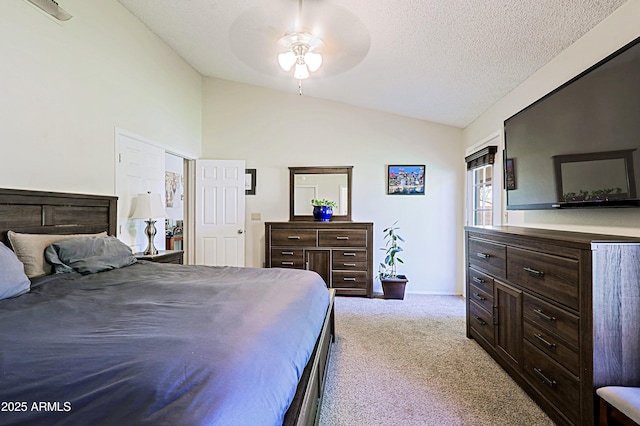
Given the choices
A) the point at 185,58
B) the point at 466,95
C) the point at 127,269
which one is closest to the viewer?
the point at 127,269

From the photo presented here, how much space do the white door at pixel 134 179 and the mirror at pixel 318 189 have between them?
72.4 inches

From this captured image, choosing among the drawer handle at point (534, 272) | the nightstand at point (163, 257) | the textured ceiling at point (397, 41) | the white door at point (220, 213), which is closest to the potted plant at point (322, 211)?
the white door at point (220, 213)

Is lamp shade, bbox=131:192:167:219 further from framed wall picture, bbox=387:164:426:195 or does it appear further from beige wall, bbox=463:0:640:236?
beige wall, bbox=463:0:640:236

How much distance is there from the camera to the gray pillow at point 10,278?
1635mm

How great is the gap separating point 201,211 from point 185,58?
2.18m

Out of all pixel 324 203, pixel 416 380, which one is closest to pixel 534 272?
pixel 416 380

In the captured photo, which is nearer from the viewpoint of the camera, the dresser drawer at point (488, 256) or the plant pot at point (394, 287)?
the dresser drawer at point (488, 256)

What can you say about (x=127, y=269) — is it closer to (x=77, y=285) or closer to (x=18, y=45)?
(x=77, y=285)

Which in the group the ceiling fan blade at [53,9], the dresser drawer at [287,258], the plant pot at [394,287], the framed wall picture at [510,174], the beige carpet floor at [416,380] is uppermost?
the ceiling fan blade at [53,9]

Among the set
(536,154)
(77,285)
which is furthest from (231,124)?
(536,154)

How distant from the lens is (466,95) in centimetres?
346

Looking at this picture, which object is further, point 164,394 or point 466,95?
point 466,95

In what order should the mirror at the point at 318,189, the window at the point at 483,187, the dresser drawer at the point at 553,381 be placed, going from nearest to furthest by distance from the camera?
the dresser drawer at the point at 553,381
the window at the point at 483,187
the mirror at the point at 318,189

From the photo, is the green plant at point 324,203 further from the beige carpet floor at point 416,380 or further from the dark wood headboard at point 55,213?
the dark wood headboard at point 55,213
